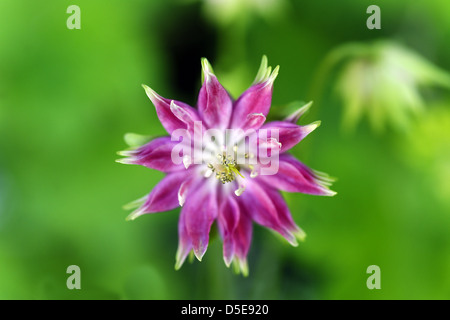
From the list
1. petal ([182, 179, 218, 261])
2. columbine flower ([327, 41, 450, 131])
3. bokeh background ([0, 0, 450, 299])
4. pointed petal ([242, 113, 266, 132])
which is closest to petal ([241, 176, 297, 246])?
petal ([182, 179, 218, 261])

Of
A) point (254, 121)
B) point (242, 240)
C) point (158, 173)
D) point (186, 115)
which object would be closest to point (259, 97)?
point (254, 121)

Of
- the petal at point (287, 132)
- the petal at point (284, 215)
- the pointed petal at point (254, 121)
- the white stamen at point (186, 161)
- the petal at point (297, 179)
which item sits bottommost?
the petal at point (284, 215)

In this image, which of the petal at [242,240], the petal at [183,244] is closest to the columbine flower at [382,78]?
the petal at [242,240]

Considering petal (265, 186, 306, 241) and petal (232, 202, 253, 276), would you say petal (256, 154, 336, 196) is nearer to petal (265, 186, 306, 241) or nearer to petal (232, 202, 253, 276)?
petal (265, 186, 306, 241)

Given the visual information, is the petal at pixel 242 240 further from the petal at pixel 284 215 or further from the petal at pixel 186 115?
the petal at pixel 186 115

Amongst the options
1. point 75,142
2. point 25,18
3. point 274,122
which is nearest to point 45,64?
point 25,18
